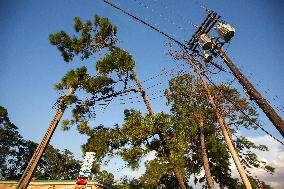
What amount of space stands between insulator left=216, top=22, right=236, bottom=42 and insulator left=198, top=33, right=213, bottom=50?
557mm

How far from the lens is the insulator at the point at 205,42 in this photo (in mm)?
9852

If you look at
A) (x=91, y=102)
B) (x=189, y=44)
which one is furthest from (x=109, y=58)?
(x=189, y=44)

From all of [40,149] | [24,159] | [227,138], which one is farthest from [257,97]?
[24,159]

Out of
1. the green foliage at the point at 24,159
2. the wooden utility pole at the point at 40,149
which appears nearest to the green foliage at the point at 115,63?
the wooden utility pole at the point at 40,149

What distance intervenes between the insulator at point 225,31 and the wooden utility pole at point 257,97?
2.58 ft

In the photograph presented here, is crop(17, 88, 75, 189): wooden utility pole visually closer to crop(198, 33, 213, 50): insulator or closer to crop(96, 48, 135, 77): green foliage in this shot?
crop(96, 48, 135, 77): green foliage

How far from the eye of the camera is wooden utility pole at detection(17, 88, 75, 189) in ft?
39.2

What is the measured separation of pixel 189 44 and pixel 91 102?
24.3 feet

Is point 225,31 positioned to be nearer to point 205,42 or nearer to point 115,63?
point 205,42

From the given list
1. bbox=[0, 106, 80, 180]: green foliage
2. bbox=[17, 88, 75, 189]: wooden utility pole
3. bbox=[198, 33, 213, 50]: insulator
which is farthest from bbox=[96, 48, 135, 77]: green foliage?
bbox=[0, 106, 80, 180]: green foliage

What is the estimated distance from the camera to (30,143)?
173 ft

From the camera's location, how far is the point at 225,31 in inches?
357

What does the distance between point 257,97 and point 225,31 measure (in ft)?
8.16

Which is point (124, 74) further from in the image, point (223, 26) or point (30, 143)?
point (30, 143)
